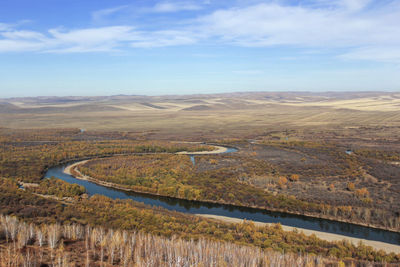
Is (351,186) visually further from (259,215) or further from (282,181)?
(259,215)

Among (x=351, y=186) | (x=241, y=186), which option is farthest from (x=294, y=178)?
(x=241, y=186)

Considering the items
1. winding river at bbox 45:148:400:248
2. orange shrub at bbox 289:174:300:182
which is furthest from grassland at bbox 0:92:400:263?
winding river at bbox 45:148:400:248

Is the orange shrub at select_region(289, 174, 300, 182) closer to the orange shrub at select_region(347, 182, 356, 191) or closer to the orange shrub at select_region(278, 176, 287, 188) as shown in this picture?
the orange shrub at select_region(278, 176, 287, 188)

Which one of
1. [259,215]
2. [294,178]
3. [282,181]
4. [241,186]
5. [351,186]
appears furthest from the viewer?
[294,178]

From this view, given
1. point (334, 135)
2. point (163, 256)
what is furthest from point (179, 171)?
point (334, 135)

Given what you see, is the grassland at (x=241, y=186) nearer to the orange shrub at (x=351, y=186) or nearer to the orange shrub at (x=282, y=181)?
the orange shrub at (x=282, y=181)

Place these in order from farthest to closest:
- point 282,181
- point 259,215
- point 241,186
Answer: point 282,181 → point 241,186 → point 259,215

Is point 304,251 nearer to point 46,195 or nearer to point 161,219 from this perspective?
point 161,219

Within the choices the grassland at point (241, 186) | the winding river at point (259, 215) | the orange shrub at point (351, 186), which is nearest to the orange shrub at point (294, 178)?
the grassland at point (241, 186)
